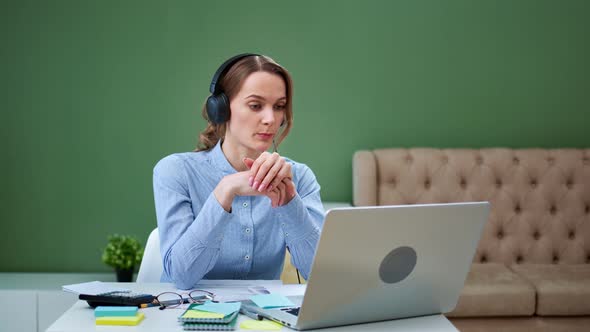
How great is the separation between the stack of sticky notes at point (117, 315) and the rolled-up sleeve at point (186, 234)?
0.27m

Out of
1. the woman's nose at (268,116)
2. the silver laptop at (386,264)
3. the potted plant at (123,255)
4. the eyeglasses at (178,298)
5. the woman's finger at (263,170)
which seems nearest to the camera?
the silver laptop at (386,264)

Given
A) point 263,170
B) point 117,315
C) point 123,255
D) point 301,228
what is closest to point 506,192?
point 123,255

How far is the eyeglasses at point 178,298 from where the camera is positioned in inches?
55.1

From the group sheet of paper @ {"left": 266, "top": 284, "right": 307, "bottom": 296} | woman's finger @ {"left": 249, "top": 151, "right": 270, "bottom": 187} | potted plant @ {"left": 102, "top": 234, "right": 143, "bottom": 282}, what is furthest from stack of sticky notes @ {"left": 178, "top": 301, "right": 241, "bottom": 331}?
potted plant @ {"left": 102, "top": 234, "right": 143, "bottom": 282}

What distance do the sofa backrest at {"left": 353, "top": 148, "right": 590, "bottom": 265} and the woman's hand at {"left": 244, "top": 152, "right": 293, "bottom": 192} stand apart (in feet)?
5.96

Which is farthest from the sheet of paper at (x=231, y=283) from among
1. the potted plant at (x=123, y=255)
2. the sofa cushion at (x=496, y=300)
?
the potted plant at (x=123, y=255)

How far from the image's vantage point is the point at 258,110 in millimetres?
1787

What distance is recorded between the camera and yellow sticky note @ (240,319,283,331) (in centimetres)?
126

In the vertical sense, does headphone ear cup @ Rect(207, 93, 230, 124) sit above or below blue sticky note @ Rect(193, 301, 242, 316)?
above

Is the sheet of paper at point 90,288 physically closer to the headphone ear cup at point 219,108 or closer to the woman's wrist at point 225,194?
the woman's wrist at point 225,194

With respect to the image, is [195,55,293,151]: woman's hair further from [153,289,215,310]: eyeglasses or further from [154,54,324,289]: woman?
[153,289,215,310]: eyeglasses

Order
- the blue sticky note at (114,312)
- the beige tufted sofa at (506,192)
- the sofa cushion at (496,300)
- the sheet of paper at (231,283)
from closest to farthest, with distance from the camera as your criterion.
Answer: the blue sticky note at (114,312) → the sheet of paper at (231,283) → the sofa cushion at (496,300) → the beige tufted sofa at (506,192)

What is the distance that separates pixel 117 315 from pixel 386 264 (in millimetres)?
501

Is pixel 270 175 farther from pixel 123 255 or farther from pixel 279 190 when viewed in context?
pixel 123 255
